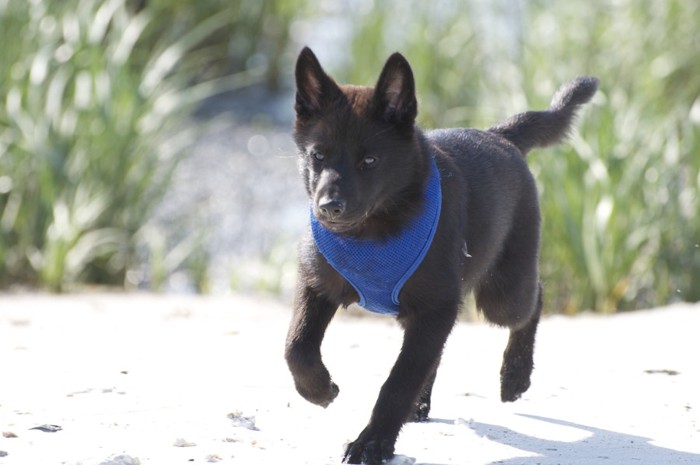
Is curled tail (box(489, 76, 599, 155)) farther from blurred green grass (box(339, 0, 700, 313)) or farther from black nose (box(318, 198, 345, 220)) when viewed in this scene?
blurred green grass (box(339, 0, 700, 313))

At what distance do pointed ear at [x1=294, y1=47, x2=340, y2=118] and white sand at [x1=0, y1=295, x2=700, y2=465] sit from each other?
3.31ft

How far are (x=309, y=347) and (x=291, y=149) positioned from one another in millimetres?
7175

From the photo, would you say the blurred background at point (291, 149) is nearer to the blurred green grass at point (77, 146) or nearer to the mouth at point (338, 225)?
the blurred green grass at point (77, 146)

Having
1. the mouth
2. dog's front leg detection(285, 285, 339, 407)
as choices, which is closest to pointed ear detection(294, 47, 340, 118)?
the mouth

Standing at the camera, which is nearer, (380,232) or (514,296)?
(380,232)

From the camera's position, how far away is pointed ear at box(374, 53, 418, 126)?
3.49m

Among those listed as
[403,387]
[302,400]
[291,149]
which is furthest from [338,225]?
[291,149]

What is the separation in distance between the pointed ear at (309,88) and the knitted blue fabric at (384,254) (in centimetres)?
33

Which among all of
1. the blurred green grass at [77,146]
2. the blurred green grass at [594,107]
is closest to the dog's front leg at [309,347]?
the blurred green grass at [594,107]

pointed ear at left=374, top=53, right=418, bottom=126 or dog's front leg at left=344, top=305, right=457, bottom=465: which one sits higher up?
pointed ear at left=374, top=53, right=418, bottom=126

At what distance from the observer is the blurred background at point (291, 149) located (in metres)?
6.99

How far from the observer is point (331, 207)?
3.26m

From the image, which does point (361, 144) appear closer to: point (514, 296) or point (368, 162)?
point (368, 162)

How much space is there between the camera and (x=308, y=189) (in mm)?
3547
